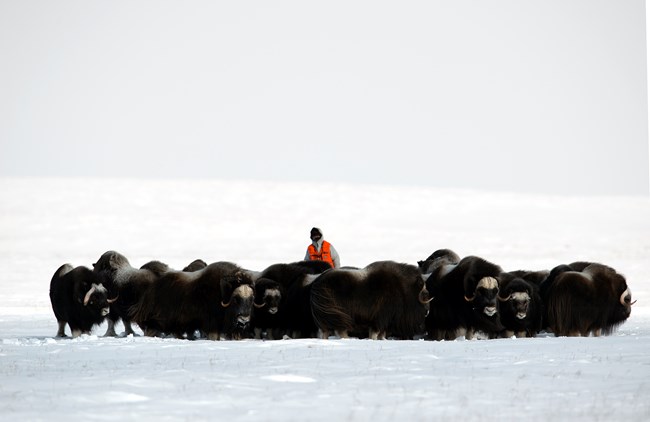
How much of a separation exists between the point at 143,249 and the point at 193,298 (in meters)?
31.4

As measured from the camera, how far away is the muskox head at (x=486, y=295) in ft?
40.8

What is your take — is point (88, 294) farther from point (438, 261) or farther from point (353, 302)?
point (438, 261)

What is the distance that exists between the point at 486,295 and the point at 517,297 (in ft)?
1.82

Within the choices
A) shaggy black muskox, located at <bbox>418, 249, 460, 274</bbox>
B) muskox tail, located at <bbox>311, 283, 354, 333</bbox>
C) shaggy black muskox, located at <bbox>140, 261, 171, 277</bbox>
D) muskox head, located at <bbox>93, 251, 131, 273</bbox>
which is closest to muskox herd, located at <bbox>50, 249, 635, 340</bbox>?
muskox tail, located at <bbox>311, 283, 354, 333</bbox>

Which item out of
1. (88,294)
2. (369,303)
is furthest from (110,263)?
(369,303)

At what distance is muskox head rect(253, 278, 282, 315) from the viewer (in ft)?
42.5

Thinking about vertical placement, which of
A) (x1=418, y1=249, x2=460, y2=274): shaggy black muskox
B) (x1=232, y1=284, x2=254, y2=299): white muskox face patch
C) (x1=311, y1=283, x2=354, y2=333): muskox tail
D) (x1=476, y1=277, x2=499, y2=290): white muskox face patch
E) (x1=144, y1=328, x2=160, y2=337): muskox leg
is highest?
(x1=418, y1=249, x2=460, y2=274): shaggy black muskox

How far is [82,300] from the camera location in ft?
44.8

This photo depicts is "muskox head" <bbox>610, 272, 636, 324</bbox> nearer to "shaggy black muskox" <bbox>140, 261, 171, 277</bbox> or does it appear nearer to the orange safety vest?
the orange safety vest

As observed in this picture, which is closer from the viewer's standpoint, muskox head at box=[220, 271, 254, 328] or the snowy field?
the snowy field

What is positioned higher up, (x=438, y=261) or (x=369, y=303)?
(x=438, y=261)

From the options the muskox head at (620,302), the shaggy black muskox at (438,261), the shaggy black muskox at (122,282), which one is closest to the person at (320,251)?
the shaggy black muskox at (438,261)

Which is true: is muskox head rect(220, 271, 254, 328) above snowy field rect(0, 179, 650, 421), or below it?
above

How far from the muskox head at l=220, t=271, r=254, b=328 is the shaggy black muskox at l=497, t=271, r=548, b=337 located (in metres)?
2.97
